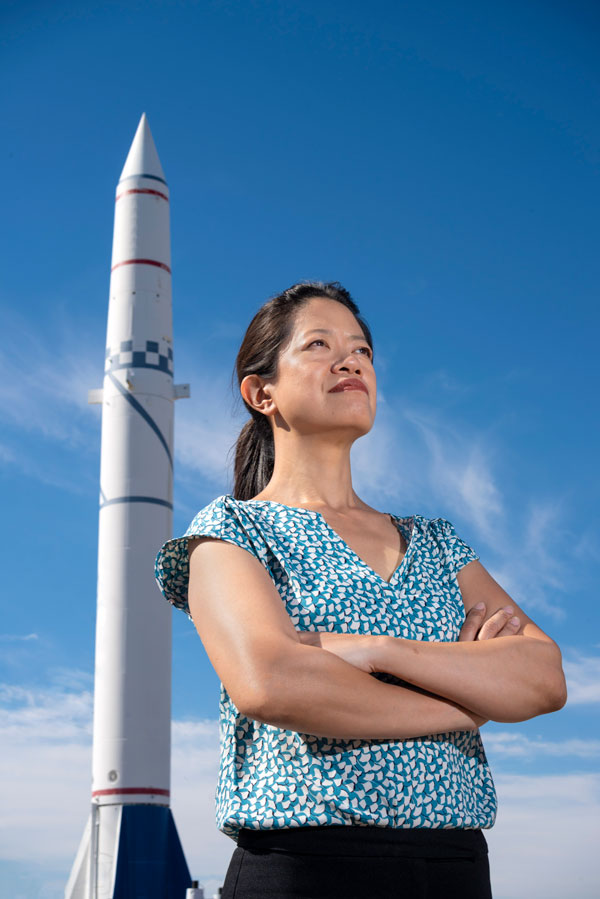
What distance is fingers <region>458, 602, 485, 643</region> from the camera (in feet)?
8.62

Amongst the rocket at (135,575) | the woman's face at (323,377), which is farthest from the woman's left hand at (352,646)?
the rocket at (135,575)

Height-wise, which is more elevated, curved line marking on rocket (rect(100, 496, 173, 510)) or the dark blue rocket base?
curved line marking on rocket (rect(100, 496, 173, 510))

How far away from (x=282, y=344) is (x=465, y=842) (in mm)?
1494

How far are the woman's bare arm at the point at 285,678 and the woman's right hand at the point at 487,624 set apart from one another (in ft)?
0.88

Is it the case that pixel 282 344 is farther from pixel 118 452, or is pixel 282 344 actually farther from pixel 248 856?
pixel 118 452

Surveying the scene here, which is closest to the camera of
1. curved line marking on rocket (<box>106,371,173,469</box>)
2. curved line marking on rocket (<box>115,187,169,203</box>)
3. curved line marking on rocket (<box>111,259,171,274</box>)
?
curved line marking on rocket (<box>106,371,173,469</box>)

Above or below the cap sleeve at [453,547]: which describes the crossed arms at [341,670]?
below

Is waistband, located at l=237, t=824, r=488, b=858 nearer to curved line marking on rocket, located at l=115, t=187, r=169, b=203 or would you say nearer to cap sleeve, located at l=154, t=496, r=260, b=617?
cap sleeve, located at l=154, t=496, r=260, b=617

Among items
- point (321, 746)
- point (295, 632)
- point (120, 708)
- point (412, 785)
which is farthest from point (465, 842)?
point (120, 708)

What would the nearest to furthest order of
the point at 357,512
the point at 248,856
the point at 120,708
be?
the point at 248,856 < the point at 357,512 < the point at 120,708

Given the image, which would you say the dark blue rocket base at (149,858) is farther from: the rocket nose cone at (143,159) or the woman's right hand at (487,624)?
the woman's right hand at (487,624)

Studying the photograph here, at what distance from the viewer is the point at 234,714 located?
7.79 ft

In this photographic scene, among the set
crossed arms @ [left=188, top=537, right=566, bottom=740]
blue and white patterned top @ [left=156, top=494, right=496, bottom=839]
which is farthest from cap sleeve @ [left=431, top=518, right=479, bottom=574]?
crossed arms @ [left=188, top=537, right=566, bottom=740]

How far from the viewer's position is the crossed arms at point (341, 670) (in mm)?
2203
